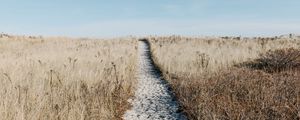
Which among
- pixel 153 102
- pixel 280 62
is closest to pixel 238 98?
pixel 153 102

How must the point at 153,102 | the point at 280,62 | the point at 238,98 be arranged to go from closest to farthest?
the point at 238,98 → the point at 153,102 → the point at 280,62

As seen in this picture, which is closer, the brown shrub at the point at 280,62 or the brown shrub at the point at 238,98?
the brown shrub at the point at 238,98

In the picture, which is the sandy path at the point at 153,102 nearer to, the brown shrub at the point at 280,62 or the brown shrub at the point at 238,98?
the brown shrub at the point at 238,98

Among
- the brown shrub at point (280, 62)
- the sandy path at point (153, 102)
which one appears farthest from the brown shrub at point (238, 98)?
the brown shrub at point (280, 62)

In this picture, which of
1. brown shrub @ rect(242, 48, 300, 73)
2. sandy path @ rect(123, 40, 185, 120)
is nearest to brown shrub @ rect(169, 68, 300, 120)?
sandy path @ rect(123, 40, 185, 120)

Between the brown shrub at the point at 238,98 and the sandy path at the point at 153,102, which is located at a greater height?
the brown shrub at the point at 238,98

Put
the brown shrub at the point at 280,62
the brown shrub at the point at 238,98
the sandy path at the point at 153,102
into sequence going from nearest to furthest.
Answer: the brown shrub at the point at 238,98
the sandy path at the point at 153,102
the brown shrub at the point at 280,62

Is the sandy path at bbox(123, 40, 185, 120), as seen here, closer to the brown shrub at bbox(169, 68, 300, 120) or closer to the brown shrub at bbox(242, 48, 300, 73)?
the brown shrub at bbox(169, 68, 300, 120)

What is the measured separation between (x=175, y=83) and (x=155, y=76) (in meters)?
3.08

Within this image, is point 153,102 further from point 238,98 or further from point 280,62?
point 280,62

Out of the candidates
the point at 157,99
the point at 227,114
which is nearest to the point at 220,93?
the point at 157,99

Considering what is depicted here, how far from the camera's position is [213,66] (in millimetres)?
15492

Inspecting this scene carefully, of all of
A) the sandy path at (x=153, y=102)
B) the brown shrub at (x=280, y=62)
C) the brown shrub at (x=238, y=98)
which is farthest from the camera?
the brown shrub at (x=280, y=62)

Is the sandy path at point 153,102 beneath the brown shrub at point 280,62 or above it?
beneath
